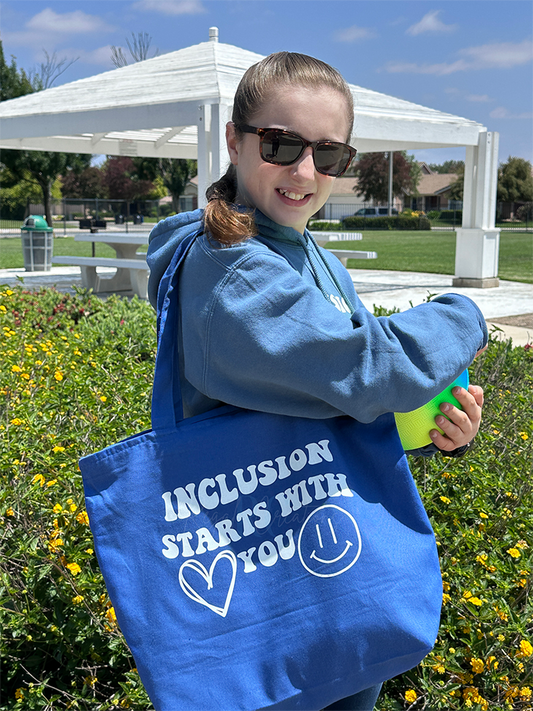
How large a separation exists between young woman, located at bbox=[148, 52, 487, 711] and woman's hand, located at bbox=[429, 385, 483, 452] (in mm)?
26

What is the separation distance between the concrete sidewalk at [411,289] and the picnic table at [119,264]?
601 millimetres

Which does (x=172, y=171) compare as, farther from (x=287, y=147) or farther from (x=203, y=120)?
(x=287, y=147)

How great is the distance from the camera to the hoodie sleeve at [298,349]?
41.3 inches

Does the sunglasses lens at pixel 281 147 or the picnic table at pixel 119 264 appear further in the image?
the picnic table at pixel 119 264

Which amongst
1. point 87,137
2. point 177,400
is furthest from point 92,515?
point 87,137

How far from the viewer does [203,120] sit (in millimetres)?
8273

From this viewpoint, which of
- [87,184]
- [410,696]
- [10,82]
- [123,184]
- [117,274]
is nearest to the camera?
[410,696]

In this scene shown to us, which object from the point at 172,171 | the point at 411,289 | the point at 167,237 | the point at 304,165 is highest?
the point at 172,171

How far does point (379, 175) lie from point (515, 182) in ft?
44.1

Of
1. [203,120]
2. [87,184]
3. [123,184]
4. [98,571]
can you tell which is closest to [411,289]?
[203,120]

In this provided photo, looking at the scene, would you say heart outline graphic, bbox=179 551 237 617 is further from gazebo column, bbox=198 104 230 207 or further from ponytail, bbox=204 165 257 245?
gazebo column, bbox=198 104 230 207

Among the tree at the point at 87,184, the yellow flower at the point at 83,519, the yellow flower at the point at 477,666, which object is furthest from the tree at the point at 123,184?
the yellow flower at the point at 477,666

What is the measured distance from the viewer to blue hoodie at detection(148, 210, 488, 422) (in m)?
1.05

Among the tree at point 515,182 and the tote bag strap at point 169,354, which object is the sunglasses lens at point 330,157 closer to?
the tote bag strap at point 169,354
